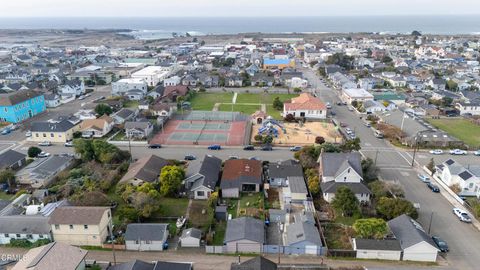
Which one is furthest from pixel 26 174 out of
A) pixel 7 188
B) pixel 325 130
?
pixel 325 130

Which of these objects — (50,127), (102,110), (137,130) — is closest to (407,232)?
(137,130)

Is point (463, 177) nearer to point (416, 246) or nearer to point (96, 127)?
point (416, 246)

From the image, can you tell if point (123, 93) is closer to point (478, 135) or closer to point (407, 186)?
point (407, 186)

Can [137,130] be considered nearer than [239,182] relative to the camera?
No

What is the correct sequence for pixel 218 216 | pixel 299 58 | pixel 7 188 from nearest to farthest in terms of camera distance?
pixel 218 216, pixel 7 188, pixel 299 58

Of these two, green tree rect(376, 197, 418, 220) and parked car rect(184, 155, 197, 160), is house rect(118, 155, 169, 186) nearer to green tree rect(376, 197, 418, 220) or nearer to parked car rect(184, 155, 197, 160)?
parked car rect(184, 155, 197, 160)

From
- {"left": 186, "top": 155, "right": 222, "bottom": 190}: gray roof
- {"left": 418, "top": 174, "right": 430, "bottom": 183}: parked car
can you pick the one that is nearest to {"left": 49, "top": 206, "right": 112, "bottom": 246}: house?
{"left": 186, "top": 155, "right": 222, "bottom": 190}: gray roof

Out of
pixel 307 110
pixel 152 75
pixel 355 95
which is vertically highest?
pixel 152 75
